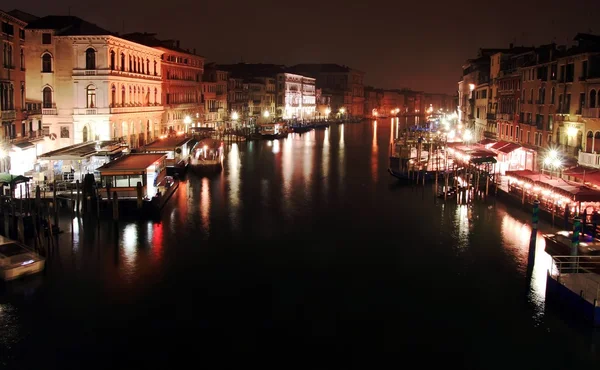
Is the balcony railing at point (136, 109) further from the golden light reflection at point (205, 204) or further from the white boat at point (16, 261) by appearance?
the white boat at point (16, 261)

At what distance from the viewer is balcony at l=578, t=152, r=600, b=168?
17.4 m

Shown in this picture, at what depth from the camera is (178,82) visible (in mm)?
39812

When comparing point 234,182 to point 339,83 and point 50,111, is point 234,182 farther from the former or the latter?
point 339,83

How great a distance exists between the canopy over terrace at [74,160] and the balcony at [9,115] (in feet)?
4.80

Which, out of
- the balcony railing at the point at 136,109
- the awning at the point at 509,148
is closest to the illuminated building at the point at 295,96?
the balcony railing at the point at 136,109

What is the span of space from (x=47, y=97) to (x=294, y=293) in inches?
726

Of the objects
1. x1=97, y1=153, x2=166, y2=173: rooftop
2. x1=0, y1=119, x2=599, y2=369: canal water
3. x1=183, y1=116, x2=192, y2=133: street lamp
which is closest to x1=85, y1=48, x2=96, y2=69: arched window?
x1=97, y1=153, x2=166, y2=173: rooftop

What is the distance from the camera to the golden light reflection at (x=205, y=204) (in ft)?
56.7

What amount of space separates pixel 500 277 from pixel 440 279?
1235 mm

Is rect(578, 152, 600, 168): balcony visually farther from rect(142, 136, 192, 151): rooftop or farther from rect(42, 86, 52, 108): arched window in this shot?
rect(42, 86, 52, 108): arched window

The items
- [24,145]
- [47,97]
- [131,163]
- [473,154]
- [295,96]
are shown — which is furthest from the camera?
[295,96]

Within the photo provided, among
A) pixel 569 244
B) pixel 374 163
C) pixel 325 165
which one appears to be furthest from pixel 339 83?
pixel 569 244

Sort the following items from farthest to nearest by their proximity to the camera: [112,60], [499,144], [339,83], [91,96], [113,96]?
[339,83], [499,144], [113,96], [112,60], [91,96]

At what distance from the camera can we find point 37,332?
384 inches
